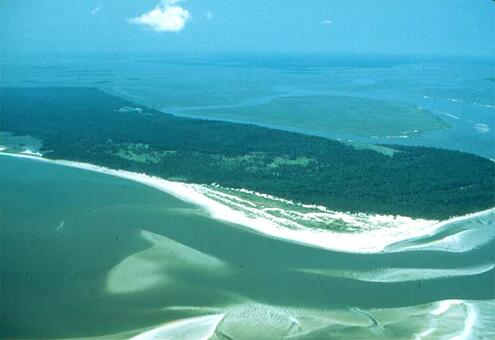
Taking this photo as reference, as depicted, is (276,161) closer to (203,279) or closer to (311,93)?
(203,279)

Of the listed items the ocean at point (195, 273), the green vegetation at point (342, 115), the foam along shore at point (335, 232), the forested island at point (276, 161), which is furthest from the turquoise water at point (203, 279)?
the green vegetation at point (342, 115)

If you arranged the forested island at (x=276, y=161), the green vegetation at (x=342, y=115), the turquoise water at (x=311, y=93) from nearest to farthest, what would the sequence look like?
the forested island at (x=276, y=161) → the turquoise water at (x=311, y=93) → the green vegetation at (x=342, y=115)

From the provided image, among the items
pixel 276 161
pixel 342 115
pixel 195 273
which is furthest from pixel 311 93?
pixel 195 273

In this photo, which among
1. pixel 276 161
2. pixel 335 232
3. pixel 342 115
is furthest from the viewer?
pixel 342 115

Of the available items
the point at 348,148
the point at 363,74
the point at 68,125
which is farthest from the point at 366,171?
the point at 363,74

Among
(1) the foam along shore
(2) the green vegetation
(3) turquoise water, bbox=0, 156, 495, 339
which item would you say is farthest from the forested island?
(2) the green vegetation

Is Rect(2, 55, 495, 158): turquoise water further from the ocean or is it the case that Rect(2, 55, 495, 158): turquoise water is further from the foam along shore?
the ocean

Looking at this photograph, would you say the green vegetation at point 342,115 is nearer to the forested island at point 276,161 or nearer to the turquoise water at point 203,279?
the forested island at point 276,161
